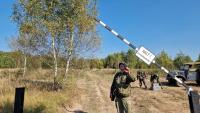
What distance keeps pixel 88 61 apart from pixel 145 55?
47.7ft

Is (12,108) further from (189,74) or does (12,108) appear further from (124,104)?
(189,74)

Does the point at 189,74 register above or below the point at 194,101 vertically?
above

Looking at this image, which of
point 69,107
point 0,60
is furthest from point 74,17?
point 0,60

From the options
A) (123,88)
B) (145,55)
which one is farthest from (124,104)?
(145,55)

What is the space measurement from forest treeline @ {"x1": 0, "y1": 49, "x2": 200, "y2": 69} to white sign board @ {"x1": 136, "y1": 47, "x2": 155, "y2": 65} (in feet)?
45.5

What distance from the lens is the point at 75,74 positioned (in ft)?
71.6

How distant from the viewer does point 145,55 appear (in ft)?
24.1

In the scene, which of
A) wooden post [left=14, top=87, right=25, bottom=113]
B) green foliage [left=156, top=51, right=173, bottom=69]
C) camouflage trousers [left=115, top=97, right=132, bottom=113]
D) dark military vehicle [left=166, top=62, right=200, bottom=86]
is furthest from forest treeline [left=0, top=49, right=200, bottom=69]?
wooden post [left=14, top=87, right=25, bottom=113]

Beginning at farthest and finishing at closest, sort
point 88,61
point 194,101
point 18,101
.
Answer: point 88,61, point 194,101, point 18,101

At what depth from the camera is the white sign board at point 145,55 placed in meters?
7.31

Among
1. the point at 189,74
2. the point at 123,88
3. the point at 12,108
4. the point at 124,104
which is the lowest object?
the point at 12,108

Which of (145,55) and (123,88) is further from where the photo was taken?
(123,88)

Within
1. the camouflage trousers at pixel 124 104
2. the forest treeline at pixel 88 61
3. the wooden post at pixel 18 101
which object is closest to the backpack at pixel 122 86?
the camouflage trousers at pixel 124 104

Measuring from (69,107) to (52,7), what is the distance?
7346 mm
